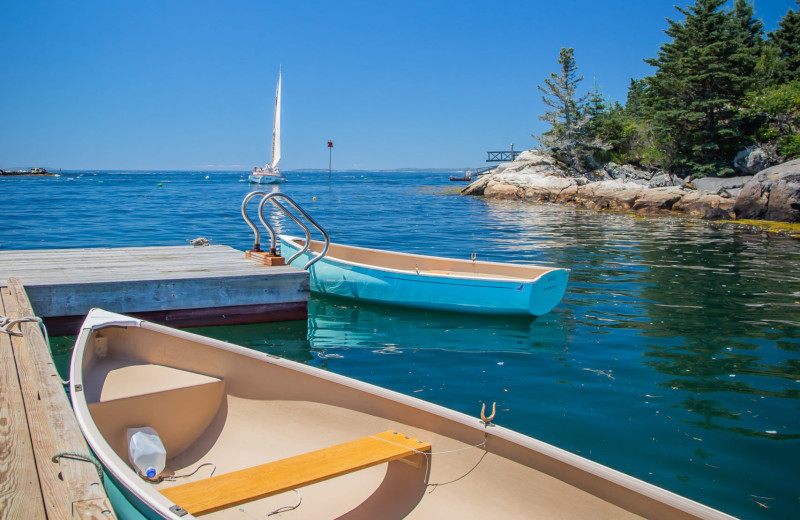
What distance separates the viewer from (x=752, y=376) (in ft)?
22.1

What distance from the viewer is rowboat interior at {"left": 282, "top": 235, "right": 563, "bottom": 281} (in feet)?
29.9

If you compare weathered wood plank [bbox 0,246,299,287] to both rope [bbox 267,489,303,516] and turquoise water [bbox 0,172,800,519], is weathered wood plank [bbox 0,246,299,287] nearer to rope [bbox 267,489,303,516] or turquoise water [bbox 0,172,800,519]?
turquoise water [bbox 0,172,800,519]

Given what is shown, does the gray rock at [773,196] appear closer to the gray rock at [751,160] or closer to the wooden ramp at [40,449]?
the gray rock at [751,160]

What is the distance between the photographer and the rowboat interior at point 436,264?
910 cm

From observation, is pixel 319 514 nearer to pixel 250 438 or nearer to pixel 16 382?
pixel 250 438

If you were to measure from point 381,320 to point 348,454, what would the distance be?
18.8ft

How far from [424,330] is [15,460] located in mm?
6112

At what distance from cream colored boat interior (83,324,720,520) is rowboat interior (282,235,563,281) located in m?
4.94

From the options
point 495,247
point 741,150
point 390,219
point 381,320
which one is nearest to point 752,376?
point 381,320

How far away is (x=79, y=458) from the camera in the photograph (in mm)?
2809

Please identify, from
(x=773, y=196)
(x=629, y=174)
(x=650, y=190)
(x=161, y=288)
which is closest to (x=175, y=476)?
(x=161, y=288)

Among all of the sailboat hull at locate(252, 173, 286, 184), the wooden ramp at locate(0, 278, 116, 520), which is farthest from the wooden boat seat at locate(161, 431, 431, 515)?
the sailboat hull at locate(252, 173, 286, 184)

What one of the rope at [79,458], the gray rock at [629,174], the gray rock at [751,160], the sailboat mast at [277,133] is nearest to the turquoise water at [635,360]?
the rope at [79,458]

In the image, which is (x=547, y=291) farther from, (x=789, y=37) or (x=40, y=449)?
(x=789, y=37)
